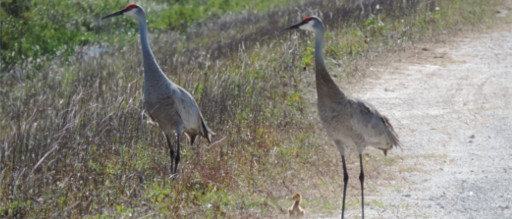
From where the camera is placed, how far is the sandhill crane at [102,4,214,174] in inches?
317

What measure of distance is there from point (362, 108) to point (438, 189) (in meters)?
1.19

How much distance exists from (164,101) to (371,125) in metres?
2.34

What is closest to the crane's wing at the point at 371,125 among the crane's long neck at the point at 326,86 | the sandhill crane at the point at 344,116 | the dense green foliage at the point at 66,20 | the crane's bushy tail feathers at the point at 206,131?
the sandhill crane at the point at 344,116

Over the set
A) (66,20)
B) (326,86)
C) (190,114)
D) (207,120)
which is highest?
(326,86)

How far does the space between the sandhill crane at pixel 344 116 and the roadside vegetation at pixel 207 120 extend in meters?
0.65

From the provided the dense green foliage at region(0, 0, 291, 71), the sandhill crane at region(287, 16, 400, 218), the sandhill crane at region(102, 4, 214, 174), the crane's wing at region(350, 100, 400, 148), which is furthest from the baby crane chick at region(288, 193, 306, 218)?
the dense green foliage at region(0, 0, 291, 71)

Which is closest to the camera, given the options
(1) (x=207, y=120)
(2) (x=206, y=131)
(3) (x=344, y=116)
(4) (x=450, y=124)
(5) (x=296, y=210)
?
(5) (x=296, y=210)

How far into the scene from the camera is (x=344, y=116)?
702 centimetres

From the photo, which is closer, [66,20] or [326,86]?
[326,86]

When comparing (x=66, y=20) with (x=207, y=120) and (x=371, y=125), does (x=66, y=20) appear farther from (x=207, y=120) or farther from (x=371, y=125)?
(x=371, y=125)

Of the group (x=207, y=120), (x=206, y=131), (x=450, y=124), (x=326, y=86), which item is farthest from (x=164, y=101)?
(x=450, y=124)

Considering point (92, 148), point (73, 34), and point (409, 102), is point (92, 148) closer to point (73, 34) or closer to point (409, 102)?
point (409, 102)

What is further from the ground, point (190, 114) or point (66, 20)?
point (190, 114)

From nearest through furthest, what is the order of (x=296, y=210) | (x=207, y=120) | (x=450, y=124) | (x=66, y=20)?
(x=296, y=210) < (x=207, y=120) < (x=450, y=124) < (x=66, y=20)
